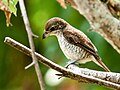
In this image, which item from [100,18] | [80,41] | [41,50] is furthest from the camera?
[41,50]

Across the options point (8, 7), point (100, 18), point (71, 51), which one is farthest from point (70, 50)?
point (100, 18)

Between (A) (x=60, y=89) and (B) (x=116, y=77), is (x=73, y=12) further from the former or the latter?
(B) (x=116, y=77)

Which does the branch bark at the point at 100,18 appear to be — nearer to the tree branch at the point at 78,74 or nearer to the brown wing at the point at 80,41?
the tree branch at the point at 78,74

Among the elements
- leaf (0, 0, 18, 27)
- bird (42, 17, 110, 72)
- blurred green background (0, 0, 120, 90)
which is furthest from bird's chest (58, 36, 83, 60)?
leaf (0, 0, 18, 27)

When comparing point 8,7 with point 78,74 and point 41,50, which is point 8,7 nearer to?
point 78,74

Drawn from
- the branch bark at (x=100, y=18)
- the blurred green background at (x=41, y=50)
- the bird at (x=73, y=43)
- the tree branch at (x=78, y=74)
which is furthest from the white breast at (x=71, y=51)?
the branch bark at (x=100, y=18)

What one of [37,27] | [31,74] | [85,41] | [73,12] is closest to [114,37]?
[85,41]

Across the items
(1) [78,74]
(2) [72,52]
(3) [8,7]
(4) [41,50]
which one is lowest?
(4) [41,50]
